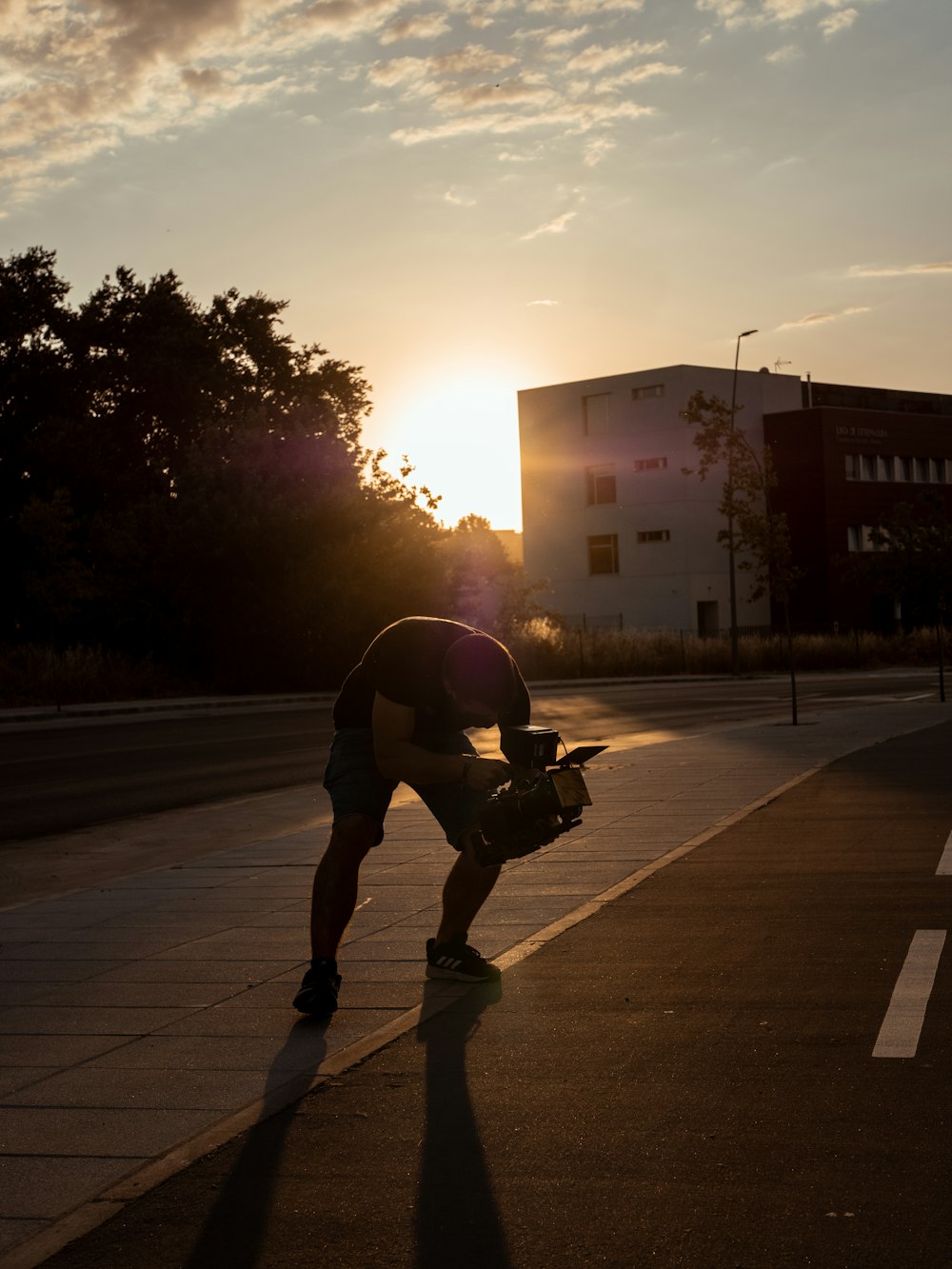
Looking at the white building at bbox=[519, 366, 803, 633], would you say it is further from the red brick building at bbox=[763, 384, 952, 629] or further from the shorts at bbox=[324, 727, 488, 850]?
the shorts at bbox=[324, 727, 488, 850]

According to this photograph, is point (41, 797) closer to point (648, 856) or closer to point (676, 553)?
point (648, 856)

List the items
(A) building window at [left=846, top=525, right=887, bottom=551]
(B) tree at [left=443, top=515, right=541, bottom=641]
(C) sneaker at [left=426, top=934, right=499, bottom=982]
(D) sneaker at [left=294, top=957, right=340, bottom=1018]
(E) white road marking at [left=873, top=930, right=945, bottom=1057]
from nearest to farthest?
1. (E) white road marking at [left=873, top=930, right=945, bottom=1057]
2. (D) sneaker at [left=294, top=957, right=340, bottom=1018]
3. (C) sneaker at [left=426, top=934, right=499, bottom=982]
4. (B) tree at [left=443, top=515, right=541, bottom=641]
5. (A) building window at [left=846, top=525, right=887, bottom=551]

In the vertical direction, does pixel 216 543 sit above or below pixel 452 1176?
above

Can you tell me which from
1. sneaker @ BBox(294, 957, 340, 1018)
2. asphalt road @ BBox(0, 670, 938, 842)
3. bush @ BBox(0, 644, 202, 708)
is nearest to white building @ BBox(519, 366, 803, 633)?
asphalt road @ BBox(0, 670, 938, 842)

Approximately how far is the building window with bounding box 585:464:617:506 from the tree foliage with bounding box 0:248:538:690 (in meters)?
26.3

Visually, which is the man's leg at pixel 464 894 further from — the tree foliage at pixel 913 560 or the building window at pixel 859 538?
the building window at pixel 859 538

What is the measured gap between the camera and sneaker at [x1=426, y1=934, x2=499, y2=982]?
6812mm

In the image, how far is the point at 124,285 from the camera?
5762 cm

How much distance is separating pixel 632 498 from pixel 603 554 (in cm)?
330

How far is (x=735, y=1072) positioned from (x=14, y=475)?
49.5 meters

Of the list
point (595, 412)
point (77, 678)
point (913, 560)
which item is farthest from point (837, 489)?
point (77, 678)

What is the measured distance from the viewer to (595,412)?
8075 centimetres

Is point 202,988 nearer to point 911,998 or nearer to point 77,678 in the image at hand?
point 911,998

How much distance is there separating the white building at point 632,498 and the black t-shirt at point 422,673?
67.4 meters
